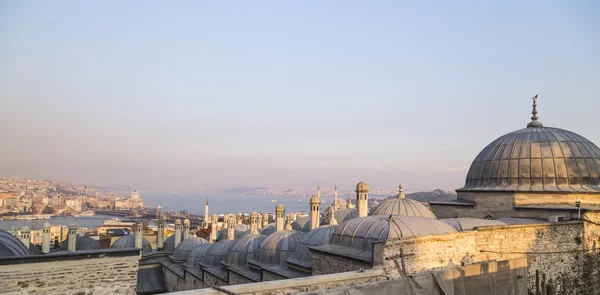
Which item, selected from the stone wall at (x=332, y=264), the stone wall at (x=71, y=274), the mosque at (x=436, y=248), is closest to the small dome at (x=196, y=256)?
the mosque at (x=436, y=248)

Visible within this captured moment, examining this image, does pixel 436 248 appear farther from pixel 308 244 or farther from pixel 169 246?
pixel 169 246

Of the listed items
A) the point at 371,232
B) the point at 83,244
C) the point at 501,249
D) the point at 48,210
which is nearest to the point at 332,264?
the point at 371,232

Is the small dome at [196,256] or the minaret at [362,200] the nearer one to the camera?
the minaret at [362,200]

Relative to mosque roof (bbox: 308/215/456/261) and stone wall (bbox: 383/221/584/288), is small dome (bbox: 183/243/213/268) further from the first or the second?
stone wall (bbox: 383/221/584/288)

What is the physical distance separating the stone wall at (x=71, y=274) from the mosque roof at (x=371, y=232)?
4.93m

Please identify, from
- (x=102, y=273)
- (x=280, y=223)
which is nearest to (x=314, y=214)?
(x=280, y=223)

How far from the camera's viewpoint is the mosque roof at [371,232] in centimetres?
983

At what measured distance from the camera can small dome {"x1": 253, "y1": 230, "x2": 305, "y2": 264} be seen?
584 inches

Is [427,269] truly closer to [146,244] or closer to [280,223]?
[280,223]

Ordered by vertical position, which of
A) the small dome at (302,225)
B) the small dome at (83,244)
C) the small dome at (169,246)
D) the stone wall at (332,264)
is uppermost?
the stone wall at (332,264)

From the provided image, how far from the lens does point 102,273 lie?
8.44 m

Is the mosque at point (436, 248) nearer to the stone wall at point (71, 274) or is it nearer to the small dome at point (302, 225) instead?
the stone wall at point (71, 274)

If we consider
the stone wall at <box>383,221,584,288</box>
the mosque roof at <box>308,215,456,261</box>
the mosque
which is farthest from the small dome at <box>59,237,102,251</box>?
the stone wall at <box>383,221,584,288</box>

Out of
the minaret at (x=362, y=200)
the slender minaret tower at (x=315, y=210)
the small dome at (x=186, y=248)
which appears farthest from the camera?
the small dome at (x=186, y=248)
